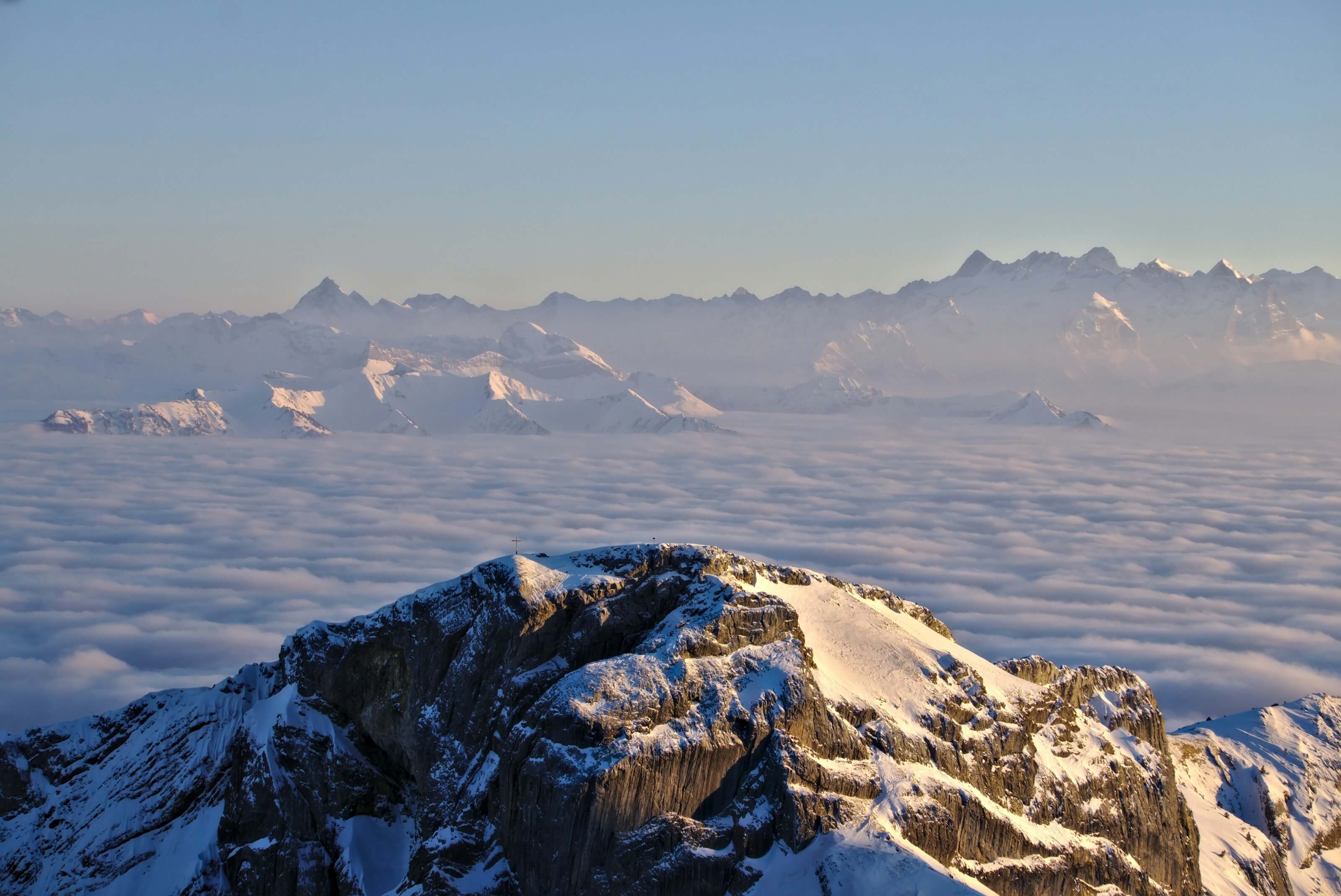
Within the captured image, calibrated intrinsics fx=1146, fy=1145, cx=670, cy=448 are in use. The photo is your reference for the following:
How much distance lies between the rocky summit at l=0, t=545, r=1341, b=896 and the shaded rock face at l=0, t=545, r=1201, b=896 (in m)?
0.22

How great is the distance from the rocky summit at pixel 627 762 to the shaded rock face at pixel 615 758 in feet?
0.72

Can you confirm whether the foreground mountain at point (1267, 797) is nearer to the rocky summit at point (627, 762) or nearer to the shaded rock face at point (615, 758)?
the rocky summit at point (627, 762)

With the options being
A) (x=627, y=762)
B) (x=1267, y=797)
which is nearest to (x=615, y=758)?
(x=627, y=762)

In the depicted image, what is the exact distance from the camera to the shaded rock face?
77750 millimetres

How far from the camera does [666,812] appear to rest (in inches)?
3091

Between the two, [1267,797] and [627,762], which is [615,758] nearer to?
[627,762]

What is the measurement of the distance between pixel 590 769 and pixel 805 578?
106 ft

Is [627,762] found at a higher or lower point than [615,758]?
lower

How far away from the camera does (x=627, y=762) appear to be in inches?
3039

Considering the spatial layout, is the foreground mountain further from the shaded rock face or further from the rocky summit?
the shaded rock face

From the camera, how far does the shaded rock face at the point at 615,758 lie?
255 feet

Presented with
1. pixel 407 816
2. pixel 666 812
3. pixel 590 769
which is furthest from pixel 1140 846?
pixel 407 816

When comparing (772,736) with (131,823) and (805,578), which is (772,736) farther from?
(131,823)

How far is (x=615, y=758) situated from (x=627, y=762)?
895 millimetres
